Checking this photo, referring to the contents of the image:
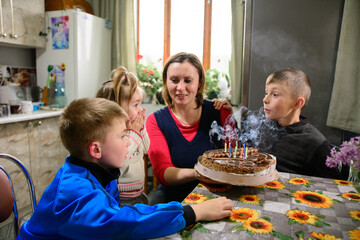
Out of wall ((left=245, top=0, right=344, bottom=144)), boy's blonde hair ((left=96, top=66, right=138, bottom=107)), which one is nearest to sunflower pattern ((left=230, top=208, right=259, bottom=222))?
boy's blonde hair ((left=96, top=66, right=138, bottom=107))

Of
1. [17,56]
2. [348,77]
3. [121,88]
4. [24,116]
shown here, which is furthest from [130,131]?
[17,56]

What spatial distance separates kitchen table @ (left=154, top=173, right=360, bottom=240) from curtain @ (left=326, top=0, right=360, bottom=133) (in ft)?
1.77

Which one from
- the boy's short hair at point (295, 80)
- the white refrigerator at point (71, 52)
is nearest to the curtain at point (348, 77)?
the boy's short hair at point (295, 80)

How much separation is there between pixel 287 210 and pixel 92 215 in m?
0.56

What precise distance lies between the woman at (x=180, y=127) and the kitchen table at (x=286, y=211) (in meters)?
0.49

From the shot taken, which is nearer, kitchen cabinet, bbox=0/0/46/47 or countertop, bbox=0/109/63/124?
countertop, bbox=0/109/63/124

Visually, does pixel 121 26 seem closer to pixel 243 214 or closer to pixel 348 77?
pixel 348 77

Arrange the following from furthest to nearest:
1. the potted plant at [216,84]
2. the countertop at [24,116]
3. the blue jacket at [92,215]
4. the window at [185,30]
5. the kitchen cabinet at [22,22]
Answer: the window at [185,30]
the potted plant at [216,84]
the kitchen cabinet at [22,22]
the countertop at [24,116]
the blue jacket at [92,215]

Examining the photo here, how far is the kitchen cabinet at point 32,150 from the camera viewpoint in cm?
215

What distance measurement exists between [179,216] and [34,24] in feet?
8.95

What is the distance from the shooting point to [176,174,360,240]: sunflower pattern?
0.69 m

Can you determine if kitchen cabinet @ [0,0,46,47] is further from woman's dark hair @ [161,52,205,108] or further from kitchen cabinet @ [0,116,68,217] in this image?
woman's dark hair @ [161,52,205,108]

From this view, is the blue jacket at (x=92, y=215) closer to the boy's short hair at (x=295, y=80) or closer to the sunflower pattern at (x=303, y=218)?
the sunflower pattern at (x=303, y=218)

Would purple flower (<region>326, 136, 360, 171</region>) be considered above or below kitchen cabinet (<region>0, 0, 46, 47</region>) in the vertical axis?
below
